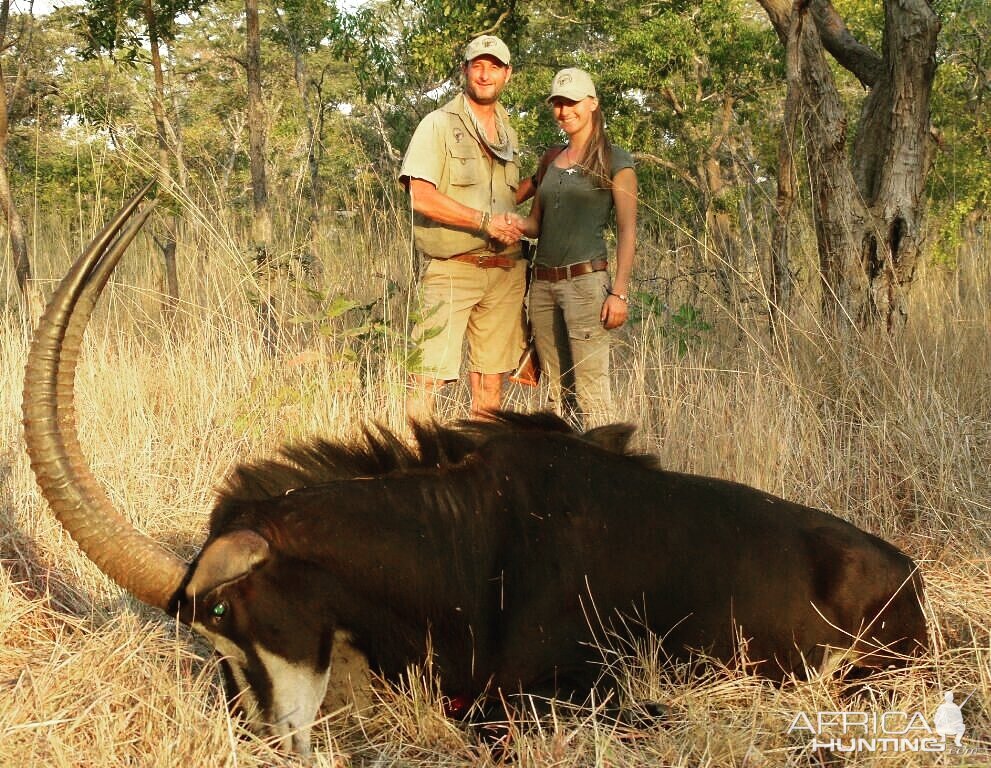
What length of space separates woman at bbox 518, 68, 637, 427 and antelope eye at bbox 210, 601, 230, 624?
3011mm

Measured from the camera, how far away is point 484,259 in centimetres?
549

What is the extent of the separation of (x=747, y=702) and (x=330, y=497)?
147 cm

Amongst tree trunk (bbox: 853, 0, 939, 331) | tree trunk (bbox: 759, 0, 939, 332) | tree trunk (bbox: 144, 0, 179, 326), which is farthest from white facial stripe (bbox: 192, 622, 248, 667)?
tree trunk (bbox: 144, 0, 179, 326)

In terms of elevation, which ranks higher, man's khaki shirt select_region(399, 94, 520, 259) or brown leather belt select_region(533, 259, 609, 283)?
man's khaki shirt select_region(399, 94, 520, 259)

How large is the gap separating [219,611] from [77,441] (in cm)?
59

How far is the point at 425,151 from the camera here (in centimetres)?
529

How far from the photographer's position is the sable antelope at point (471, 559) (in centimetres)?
267

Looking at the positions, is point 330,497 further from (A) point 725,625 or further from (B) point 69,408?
(A) point 725,625

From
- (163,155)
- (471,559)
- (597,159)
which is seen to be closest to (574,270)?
(597,159)

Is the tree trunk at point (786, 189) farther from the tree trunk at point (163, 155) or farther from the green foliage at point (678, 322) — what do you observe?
the tree trunk at point (163, 155)

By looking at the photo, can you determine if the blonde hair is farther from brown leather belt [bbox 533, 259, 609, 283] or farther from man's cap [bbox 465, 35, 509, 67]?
man's cap [bbox 465, 35, 509, 67]

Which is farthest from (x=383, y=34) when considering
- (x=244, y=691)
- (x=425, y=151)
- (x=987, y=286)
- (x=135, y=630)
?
(x=244, y=691)

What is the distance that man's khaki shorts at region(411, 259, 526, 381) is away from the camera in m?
5.45

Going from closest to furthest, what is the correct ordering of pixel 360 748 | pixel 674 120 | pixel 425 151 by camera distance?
pixel 360 748 → pixel 425 151 → pixel 674 120
